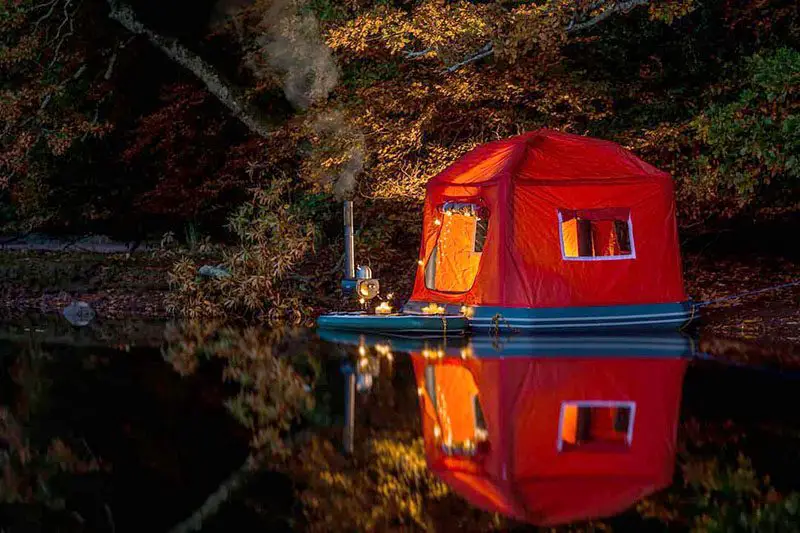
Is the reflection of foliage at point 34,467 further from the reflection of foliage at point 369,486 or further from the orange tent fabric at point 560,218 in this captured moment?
the orange tent fabric at point 560,218

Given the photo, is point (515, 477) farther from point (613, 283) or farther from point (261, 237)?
point (261, 237)

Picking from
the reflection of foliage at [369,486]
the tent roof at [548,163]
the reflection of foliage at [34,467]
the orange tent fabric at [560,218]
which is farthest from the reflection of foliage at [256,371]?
the tent roof at [548,163]

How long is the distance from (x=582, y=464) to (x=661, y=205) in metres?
7.57

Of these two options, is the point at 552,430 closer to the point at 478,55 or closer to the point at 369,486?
the point at 369,486

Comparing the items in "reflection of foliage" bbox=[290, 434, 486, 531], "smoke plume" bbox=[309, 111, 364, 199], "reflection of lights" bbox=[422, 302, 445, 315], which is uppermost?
"smoke plume" bbox=[309, 111, 364, 199]

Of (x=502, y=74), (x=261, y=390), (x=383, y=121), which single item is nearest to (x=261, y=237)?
(x=383, y=121)

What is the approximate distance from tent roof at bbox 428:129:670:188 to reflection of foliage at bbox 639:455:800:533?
7224 mm

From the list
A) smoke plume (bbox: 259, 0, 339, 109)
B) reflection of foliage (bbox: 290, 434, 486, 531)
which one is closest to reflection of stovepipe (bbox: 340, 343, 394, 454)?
reflection of foliage (bbox: 290, 434, 486, 531)

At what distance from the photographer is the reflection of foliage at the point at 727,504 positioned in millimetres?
5094

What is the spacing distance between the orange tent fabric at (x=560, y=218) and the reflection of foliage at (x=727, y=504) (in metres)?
6.81

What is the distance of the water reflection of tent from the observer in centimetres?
556

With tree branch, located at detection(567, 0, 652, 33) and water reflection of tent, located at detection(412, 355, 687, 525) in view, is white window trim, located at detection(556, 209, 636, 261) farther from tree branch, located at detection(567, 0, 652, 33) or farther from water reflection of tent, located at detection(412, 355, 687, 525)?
tree branch, located at detection(567, 0, 652, 33)

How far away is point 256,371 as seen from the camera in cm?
1009

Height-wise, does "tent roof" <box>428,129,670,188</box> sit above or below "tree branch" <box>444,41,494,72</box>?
below
